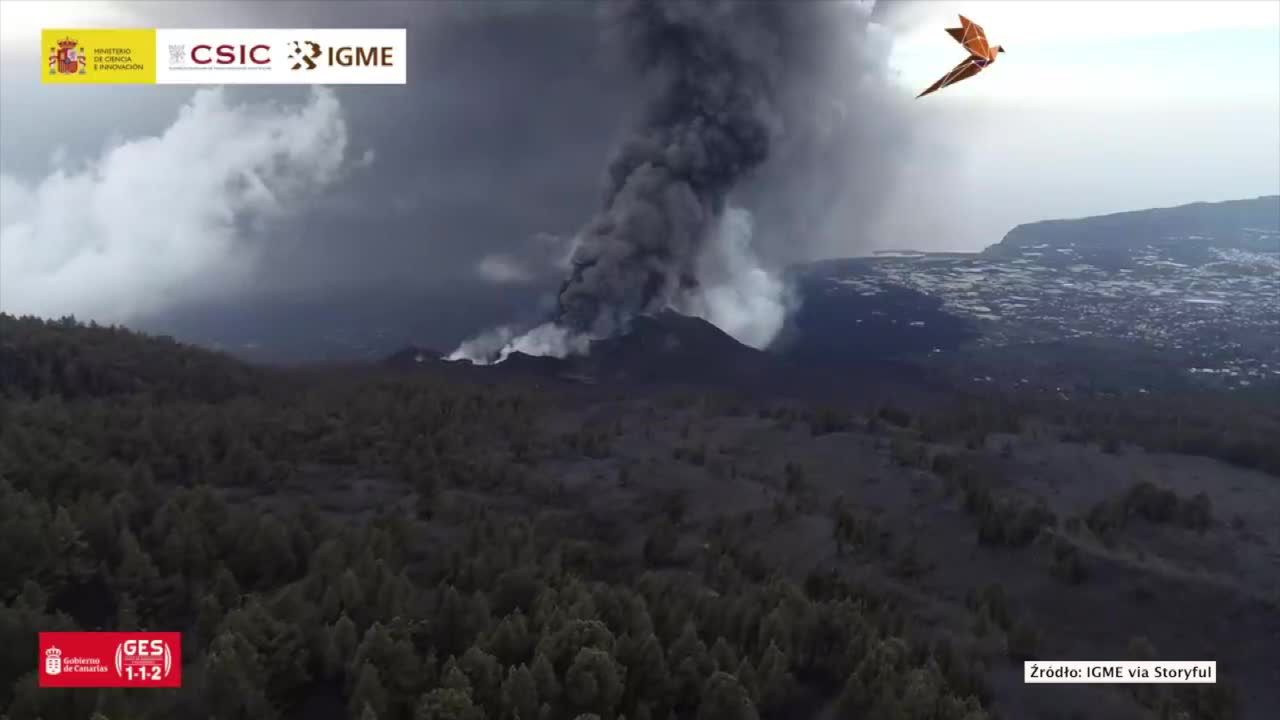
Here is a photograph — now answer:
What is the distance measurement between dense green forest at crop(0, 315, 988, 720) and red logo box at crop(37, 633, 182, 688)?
0.74 m

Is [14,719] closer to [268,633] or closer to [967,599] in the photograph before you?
[268,633]

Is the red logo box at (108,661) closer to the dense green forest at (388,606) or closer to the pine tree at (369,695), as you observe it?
the dense green forest at (388,606)

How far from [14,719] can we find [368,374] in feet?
372

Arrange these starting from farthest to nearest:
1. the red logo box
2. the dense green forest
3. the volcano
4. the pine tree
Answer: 1. the volcano
2. the dense green forest
3. the pine tree
4. the red logo box

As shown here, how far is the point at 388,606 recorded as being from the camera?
37.8 m

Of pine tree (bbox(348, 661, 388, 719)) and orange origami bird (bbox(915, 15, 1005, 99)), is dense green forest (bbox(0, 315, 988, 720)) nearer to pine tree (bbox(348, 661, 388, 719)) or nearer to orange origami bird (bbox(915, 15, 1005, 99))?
pine tree (bbox(348, 661, 388, 719))

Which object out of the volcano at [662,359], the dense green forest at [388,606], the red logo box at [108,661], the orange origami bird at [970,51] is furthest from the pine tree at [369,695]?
the volcano at [662,359]

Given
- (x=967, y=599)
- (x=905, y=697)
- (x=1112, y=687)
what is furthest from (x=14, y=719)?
(x=967, y=599)

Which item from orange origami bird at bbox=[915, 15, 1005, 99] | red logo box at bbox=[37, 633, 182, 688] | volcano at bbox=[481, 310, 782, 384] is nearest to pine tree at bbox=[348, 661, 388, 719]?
red logo box at bbox=[37, 633, 182, 688]

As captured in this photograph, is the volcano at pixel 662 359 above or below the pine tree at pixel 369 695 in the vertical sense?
above

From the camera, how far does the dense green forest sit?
1219 inches

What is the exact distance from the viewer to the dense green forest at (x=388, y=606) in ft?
102

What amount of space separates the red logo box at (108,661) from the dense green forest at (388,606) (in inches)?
29.1

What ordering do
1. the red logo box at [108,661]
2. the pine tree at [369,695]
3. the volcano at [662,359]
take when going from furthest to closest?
the volcano at [662,359]
the pine tree at [369,695]
the red logo box at [108,661]
